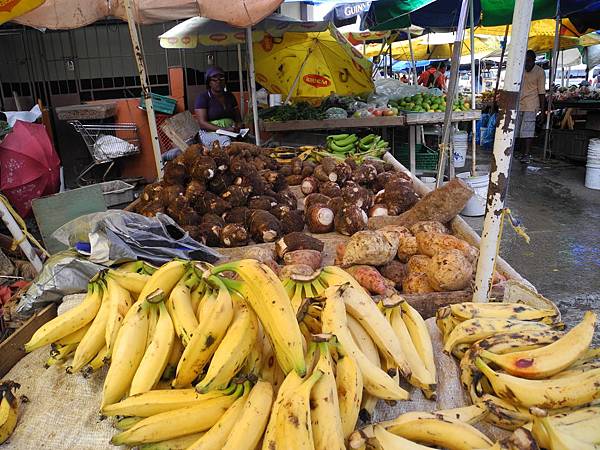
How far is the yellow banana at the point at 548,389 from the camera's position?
1.51 meters

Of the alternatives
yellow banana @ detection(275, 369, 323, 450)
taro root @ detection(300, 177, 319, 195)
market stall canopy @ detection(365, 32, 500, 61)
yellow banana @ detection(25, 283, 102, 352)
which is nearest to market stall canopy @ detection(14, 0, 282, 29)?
taro root @ detection(300, 177, 319, 195)

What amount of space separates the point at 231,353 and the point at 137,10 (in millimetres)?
5913

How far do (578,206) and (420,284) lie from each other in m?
6.70

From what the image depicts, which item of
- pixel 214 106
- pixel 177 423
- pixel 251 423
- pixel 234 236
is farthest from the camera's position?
pixel 214 106

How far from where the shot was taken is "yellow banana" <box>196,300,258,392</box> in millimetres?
1476

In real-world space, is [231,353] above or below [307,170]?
above

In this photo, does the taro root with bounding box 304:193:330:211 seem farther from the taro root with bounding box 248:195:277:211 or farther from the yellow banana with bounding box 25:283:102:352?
the yellow banana with bounding box 25:283:102:352

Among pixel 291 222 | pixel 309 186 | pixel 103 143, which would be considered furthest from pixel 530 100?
pixel 103 143

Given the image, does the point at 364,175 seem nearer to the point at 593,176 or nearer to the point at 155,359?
the point at 155,359

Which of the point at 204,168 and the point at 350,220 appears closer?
the point at 350,220

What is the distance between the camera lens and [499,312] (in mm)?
2127

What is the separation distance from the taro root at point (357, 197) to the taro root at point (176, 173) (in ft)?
5.29

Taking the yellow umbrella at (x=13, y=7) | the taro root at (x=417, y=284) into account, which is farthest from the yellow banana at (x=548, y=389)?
the yellow umbrella at (x=13, y=7)

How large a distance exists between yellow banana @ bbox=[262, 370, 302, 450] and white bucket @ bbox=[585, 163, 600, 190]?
9.52 meters
